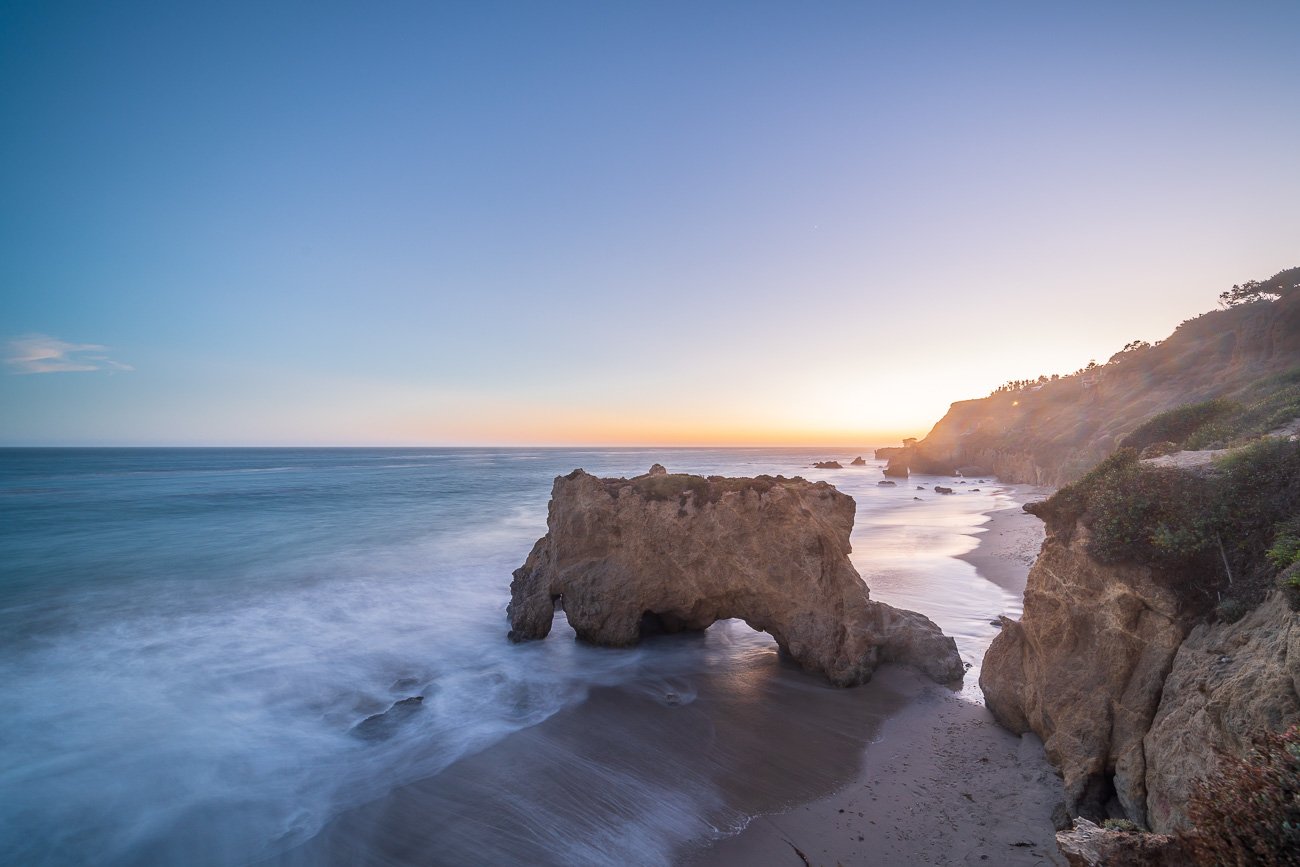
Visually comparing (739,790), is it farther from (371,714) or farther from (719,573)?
(371,714)

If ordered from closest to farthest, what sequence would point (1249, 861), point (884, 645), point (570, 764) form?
point (1249, 861)
point (570, 764)
point (884, 645)

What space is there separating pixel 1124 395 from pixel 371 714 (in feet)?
199

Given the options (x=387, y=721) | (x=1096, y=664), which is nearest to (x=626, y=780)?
(x=387, y=721)

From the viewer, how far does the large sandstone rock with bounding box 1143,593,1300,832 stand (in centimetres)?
491

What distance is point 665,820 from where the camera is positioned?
870 centimetres

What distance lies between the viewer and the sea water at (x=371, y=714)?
8.81 metres

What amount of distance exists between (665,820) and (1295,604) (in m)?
8.32

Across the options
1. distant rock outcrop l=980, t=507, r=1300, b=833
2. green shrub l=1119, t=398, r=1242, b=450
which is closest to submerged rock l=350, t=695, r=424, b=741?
distant rock outcrop l=980, t=507, r=1300, b=833

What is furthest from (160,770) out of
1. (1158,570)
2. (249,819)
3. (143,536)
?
(143,536)

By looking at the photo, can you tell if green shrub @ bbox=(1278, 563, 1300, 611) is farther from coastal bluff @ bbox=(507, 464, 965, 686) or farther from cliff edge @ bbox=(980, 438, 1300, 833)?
coastal bluff @ bbox=(507, 464, 965, 686)

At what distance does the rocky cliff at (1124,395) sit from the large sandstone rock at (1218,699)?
21.4 metres

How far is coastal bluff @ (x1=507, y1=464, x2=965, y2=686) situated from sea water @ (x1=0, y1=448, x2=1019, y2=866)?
90 cm

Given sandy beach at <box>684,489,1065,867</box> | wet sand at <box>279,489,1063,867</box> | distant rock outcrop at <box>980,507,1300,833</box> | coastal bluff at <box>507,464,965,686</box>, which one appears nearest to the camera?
distant rock outcrop at <box>980,507,1300,833</box>

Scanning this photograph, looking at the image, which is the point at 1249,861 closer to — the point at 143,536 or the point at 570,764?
the point at 570,764
